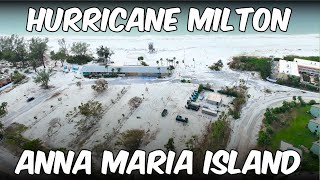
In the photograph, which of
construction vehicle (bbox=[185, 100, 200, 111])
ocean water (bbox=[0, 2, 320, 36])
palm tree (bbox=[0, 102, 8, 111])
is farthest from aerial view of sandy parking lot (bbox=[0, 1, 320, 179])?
ocean water (bbox=[0, 2, 320, 36])

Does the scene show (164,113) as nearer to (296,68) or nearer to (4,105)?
(4,105)

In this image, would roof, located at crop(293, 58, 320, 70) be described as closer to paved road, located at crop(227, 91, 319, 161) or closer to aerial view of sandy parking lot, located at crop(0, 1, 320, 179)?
aerial view of sandy parking lot, located at crop(0, 1, 320, 179)

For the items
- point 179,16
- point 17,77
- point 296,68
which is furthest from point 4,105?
point 179,16

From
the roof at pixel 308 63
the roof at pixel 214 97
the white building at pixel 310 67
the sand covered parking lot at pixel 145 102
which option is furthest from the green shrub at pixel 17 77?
the roof at pixel 308 63

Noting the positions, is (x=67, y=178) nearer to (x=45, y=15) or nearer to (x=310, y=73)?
(x=45, y=15)

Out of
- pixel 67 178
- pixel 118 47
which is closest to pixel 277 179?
pixel 67 178

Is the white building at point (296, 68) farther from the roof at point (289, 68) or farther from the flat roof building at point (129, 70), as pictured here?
the flat roof building at point (129, 70)

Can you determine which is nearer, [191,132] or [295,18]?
[191,132]
